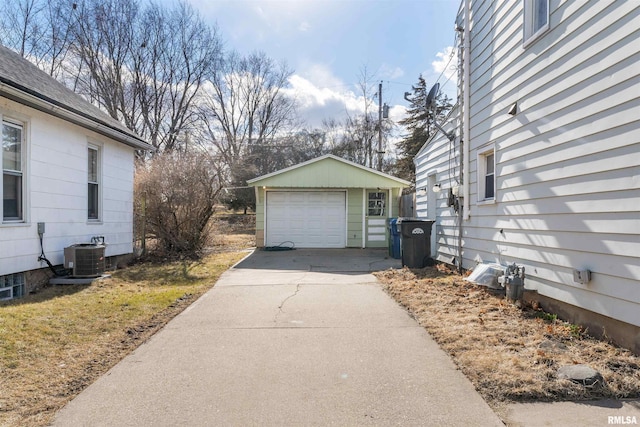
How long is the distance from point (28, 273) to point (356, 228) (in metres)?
10.6

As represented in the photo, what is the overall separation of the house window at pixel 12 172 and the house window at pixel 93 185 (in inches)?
85.5

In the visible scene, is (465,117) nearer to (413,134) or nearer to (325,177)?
(325,177)

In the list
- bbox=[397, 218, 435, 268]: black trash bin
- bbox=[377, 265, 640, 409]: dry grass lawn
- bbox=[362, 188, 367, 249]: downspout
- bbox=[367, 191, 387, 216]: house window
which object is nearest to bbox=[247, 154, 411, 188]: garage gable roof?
bbox=[362, 188, 367, 249]: downspout

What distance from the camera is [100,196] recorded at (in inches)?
376

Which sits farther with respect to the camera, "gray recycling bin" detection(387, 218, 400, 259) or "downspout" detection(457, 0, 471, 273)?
"gray recycling bin" detection(387, 218, 400, 259)

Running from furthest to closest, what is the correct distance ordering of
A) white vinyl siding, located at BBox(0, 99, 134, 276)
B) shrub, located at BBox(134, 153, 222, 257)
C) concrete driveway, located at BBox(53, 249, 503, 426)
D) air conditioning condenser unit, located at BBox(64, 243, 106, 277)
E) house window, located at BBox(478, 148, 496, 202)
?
shrub, located at BBox(134, 153, 222, 257), air conditioning condenser unit, located at BBox(64, 243, 106, 277), house window, located at BBox(478, 148, 496, 202), white vinyl siding, located at BBox(0, 99, 134, 276), concrete driveway, located at BBox(53, 249, 503, 426)

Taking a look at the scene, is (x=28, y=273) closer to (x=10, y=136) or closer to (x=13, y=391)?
(x=10, y=136)

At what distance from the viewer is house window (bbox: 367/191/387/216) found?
15672 mm

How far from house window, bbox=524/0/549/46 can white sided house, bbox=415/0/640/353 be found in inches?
0.7

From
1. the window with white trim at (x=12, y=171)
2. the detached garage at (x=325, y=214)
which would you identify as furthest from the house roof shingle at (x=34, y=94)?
the detached garage at (x=325, y=214)

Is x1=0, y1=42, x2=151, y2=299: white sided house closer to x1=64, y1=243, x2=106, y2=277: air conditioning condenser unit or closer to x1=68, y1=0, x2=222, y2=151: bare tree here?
x1=64, y1=243, x2=106, y2=277: air conditioning condenser unit

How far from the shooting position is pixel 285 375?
365 centimetres

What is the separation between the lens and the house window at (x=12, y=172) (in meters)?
6.63

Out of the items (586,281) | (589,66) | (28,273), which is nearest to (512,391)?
(586,281)
